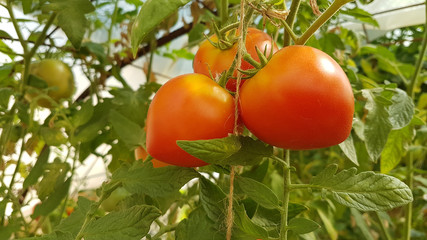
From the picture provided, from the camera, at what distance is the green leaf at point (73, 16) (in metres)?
0.60

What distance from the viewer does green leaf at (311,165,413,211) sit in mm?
369

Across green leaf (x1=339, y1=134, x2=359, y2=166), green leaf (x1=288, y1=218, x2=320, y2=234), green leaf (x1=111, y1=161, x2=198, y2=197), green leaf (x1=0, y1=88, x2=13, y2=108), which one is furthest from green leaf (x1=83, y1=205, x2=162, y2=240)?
green leaf (x1=0, y1=88, x2=13, y2=108)

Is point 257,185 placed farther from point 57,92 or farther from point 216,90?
point 57,92

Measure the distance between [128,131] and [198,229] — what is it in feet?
0.69

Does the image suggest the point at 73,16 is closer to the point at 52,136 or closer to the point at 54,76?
the point at 52,136

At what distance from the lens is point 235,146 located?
0.36 m

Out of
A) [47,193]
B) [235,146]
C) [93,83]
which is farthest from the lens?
[93,83]

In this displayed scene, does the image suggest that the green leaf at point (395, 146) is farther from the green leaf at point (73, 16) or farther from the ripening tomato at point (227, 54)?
the green leaf at point (73, 16)

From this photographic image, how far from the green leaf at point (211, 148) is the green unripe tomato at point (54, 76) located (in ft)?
2.07

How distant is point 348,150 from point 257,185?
171 millimetres

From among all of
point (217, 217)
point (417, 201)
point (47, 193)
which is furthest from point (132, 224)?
point (417, 201)

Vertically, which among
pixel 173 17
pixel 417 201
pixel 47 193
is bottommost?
pixel 417 201

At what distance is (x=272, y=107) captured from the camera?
0.36 metres

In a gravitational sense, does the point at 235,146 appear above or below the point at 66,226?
above
